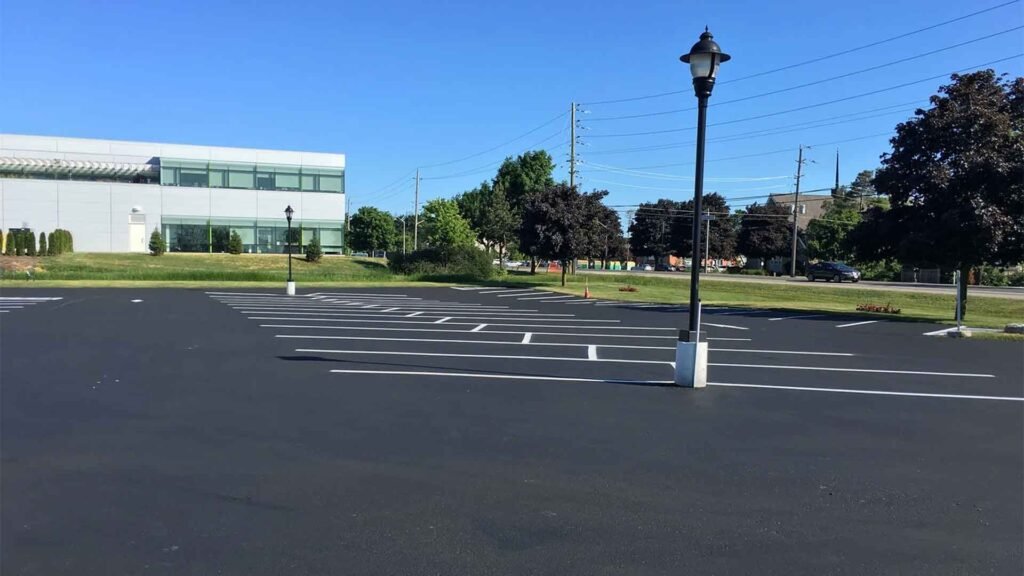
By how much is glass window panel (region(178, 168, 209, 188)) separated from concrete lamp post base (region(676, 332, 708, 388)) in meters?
57.3

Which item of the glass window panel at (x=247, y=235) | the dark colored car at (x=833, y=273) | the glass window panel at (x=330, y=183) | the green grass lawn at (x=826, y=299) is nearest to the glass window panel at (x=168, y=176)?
the glass window panel at (x=247, y=235)

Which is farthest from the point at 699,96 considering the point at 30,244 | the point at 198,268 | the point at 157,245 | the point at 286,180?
the point at 286,180

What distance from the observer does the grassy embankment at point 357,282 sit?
28.9 m

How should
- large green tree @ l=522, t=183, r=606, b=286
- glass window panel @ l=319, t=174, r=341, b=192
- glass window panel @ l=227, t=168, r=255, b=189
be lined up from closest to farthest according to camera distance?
large green tree @ l=522, t=183, r=606, b=286, glass window panel @ l=227, t=168, r=255, b=189, glass window panel @ l=319, t=174, r=341, b=192

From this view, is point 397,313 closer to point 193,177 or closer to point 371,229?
point 193,177

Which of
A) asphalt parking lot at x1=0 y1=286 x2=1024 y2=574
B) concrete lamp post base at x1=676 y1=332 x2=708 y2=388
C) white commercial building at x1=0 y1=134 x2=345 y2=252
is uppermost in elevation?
white commercial building at x1=0 y1=134 x2=345 y2=252

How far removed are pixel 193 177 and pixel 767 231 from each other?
60326 mm

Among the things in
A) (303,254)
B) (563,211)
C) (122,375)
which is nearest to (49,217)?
(303,254)

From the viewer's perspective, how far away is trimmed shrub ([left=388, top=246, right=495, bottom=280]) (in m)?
48.9

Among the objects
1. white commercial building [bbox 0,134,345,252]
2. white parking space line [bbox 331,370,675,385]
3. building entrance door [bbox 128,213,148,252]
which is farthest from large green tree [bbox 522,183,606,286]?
building entrance door [bbox 128,213,148,252]

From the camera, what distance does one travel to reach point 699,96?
927 cm

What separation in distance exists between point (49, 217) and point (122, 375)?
55.0 metres

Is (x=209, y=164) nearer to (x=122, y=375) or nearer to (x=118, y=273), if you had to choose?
(x=118, y=273)

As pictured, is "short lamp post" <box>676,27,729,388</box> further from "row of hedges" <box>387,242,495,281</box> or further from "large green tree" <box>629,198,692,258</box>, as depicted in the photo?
"large green tree" <box>629,198,692,258</box>
